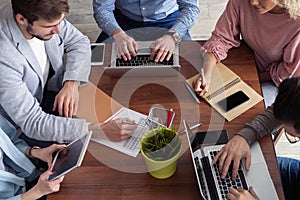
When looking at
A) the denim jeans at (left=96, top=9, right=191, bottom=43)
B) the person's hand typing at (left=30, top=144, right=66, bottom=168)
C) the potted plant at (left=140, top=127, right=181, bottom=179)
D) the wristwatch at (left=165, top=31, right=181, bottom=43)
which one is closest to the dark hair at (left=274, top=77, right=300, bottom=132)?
the potted plant at (left=140, top=127, right=181, bottom=179)

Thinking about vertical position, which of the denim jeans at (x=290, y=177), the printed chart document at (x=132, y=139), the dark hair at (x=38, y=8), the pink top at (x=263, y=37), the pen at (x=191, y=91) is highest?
the dark hair at (x=38, y=8)

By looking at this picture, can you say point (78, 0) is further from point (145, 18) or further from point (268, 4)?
point (268, 4)

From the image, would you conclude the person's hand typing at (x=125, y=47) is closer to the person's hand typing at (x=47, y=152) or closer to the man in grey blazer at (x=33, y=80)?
the man in grey blazer at (x=33, y=80)

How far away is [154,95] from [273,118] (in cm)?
42

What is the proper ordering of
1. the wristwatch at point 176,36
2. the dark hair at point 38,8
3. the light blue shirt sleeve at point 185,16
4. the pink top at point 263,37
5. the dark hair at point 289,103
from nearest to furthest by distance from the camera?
the dark hair at point 289,103 < the dark hair at point 38,8 < the pink top at point 263,37 < the wristwatch at point 176,36 < the light blue shirt sleeve at point 185,16

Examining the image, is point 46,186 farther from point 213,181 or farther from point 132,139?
point 213,181

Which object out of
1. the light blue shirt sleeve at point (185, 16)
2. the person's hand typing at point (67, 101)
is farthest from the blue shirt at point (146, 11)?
the person's hand typing at point (67, 101)

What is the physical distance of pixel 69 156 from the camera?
1293 millimetres

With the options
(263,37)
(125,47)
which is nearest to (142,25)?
(125,47)

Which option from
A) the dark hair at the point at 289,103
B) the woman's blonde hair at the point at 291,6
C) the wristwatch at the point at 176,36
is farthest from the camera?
the wristwatch at the point at 176,36

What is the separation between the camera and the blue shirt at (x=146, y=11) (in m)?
1.91

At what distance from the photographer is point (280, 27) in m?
1.57

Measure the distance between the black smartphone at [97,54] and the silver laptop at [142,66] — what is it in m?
0.05

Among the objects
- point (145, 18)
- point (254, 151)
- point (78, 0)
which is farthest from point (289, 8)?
point (78, 0)
